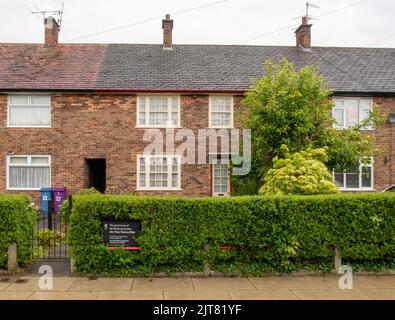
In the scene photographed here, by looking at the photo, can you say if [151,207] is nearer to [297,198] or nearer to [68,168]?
[297,198]

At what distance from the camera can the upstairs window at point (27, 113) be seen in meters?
17.5

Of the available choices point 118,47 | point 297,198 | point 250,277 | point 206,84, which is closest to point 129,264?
point 250,277

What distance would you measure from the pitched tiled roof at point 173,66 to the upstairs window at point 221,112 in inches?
19.6

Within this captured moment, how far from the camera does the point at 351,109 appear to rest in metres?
18.1

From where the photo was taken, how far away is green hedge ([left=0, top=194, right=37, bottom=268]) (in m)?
7.89

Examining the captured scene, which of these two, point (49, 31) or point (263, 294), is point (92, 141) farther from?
point (263, 294)

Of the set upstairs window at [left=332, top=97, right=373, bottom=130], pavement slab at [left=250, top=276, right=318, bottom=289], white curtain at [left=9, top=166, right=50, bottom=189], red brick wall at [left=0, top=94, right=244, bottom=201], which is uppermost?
upstairs window at [left=332, top=97, right=373, bottom=130]

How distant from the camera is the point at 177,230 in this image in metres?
7.93

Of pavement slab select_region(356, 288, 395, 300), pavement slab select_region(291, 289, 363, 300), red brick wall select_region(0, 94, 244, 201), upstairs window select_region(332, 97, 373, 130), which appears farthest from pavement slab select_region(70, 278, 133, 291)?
upstairs window select_region(332, 97, 373, 130)

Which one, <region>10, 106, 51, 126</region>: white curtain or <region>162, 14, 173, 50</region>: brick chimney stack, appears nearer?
<region>10, 106, 51, 126</region>: white curtain

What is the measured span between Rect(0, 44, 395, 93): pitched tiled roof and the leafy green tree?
5406 mm

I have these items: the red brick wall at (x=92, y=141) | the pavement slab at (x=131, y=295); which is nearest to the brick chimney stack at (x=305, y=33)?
the red brick wall at (x=92, y=141)

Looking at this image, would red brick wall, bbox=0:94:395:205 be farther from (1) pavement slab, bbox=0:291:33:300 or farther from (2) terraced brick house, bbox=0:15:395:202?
(1) pavement slab, bbox=0:291:33:300

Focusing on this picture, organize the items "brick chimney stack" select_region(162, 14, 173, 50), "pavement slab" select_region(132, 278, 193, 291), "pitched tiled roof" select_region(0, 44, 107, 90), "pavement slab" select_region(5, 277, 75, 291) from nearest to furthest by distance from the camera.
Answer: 1. "pavement slab" select_region(5, 277, 75, 291)
2. "pavement slab" select_region(132, 278, 193, 291)
3. "pitched tiled roof" select_region(0, 44, 107, 90)
4. "brick chimney stack" select_region(162, 14, 173, 50)
